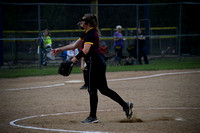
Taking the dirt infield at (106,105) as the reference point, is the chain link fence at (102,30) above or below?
above

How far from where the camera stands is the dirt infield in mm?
5684

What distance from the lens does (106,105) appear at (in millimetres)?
7891

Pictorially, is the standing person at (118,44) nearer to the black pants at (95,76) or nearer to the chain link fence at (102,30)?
the chain link fence at (102,30)

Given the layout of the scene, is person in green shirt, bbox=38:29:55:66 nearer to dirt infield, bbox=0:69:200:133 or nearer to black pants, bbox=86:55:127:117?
dirt infield, bbox=0:69:200:133

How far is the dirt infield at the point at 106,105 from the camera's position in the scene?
568 centimetres

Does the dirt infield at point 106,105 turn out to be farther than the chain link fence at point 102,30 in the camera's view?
No

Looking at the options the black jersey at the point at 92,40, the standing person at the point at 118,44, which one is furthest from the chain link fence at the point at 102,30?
the black jersey at the point at 92,40

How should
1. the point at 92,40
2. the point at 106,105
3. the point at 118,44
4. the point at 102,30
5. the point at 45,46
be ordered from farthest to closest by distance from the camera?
1. the point at 102,30
2. the point at 118,44
3. the point at 45,46
4. the point at 106,105
5. the point at 92,40

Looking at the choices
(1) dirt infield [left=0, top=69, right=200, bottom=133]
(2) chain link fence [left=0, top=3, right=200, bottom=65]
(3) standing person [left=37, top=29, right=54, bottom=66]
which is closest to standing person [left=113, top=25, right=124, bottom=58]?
(2) chain link fence [left=0, top=3, right=200, bottom=65]

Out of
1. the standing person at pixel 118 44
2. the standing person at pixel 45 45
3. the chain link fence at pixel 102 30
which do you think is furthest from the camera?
the chain link fence at pixel 102 30

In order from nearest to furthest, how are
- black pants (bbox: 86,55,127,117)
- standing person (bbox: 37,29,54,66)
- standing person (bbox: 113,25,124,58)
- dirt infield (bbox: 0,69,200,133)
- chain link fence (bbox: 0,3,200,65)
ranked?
dirt infield (bbox: 0,69,200,133), black pants (bbox: 86,55,127,117), standing person (bbox: 37,29,54,66), standing person (bbox: 113,25,124,58), chain link fence (bbox: 0,3,200,65)

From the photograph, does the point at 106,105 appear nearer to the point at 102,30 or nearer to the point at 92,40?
the point at 92,40

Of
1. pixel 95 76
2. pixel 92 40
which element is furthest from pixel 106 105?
pixel 92 40

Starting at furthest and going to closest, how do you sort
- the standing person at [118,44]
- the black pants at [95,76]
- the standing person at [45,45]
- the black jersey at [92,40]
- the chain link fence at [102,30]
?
the chain link fence at [102,30] < the standing person at [118,44] < the standing person at [45,45] < the black pants at [95,76] < the black jersey at [92,40]
